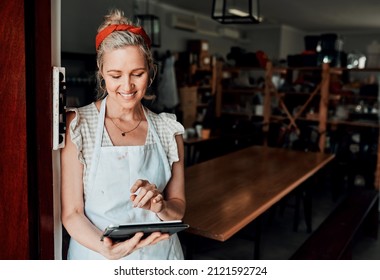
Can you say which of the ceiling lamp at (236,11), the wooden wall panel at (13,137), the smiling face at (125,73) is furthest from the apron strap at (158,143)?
the ceiling lamp at (236,11)

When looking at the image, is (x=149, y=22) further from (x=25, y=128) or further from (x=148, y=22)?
(x=25, y=128)

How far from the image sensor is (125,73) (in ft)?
3.51

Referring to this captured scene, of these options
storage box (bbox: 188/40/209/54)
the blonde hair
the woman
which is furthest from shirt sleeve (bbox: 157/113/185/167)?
storage box (bbox: 188/40/209/54)

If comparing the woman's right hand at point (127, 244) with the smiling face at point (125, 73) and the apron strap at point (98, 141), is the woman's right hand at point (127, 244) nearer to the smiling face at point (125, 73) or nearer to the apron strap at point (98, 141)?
the apron strap at point (98, 141)

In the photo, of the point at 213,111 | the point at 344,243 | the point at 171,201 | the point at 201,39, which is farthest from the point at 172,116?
the point at 201,39

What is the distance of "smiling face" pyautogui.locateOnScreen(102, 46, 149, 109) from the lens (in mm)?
1066

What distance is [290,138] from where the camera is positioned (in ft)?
16.7

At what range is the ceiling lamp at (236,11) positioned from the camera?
2867 mm

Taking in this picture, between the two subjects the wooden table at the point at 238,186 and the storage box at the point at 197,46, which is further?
the storage box at the point at 197,46

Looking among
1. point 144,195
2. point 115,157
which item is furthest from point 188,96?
point 144,195

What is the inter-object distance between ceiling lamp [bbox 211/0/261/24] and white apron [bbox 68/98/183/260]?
1.92m

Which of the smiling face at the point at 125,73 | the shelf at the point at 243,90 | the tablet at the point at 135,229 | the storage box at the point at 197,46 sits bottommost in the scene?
the tablet at the point at 135,229

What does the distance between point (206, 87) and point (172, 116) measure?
6.12 m

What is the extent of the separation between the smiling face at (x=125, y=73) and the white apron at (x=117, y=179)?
0.25 feet
